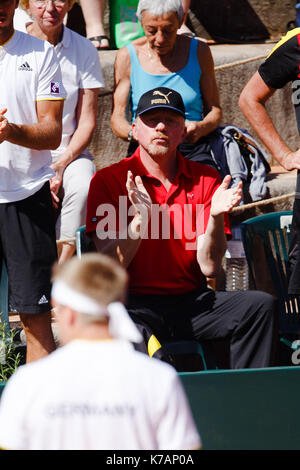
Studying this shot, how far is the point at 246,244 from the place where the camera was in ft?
14.6

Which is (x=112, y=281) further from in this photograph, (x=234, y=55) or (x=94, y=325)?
(x=234, y=55)

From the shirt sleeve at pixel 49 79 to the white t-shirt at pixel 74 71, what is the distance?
3.85ft

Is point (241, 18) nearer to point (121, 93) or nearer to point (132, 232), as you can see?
point (121, 93)

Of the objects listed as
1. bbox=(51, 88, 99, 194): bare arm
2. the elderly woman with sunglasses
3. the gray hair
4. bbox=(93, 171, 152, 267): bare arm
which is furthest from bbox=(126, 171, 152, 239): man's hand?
the gray hair

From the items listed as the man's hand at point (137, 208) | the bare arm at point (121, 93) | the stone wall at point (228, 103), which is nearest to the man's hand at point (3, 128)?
the man's hand at point (137, 208)

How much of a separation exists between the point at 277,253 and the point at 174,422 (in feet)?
8.55

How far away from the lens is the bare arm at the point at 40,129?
367 centimetres

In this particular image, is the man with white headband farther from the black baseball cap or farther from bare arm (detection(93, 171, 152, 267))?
the black baseball cap

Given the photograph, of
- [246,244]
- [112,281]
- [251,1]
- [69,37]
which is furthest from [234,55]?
[112,281]

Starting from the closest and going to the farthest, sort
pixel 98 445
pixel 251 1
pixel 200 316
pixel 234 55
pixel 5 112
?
1. pixel 98 445
2. pixel 5 112
3. pixel 200 316
4. pixel 234 55
5. pixel 251 1

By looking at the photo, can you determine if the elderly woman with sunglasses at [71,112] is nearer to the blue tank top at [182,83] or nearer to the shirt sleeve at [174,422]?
the blue tank top at [182,83]

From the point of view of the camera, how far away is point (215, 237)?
3977mm

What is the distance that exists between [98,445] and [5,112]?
213 cm

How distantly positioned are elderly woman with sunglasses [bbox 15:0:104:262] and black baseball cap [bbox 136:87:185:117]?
2.59ft
